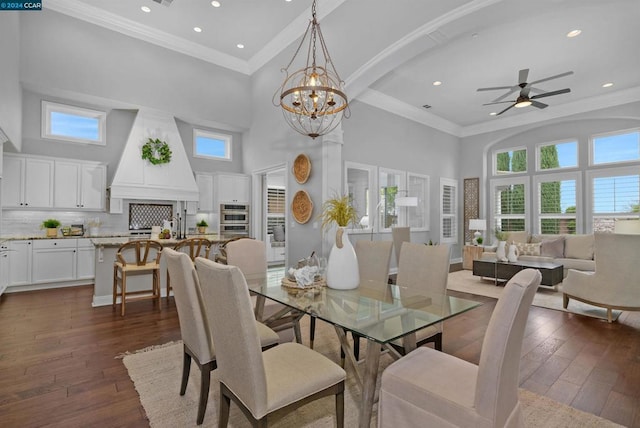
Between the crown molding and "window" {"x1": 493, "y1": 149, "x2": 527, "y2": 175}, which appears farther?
"window" {"x1": 493, "y1": 149, "x2": 527, "y2": 175}

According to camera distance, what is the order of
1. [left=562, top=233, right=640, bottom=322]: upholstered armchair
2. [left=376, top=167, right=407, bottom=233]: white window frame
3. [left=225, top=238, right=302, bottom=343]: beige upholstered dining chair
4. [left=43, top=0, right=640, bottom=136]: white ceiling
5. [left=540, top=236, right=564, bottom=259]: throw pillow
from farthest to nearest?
1. [left=376, top=167, right=407, bottom=233]: white window frame
2. [left=540, top=236, right=564, bottom=259]: throw pillow
3. [left=43, top=0, right=640, bottom=136]: white ceiling
4. [left=562, top=233, right=640, bottom=322]: upholstered armchair
5. [left=225, top=238, right=302, bottom=343]: beige upholstered dining chair

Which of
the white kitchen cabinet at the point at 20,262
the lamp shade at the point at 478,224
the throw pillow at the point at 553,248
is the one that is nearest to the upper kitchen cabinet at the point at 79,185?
the white kitchen cabinet at the point at 20,262

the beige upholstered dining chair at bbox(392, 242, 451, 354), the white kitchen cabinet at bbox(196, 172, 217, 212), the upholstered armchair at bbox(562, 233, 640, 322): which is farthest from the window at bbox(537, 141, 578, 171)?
the white kitchen cabinet at bbox(196, 172, 217, 212)

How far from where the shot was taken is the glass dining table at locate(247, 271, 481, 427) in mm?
1577

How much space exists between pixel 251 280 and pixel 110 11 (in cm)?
559

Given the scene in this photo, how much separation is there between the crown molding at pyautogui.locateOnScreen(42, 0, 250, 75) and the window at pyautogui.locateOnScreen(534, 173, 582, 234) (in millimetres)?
7485

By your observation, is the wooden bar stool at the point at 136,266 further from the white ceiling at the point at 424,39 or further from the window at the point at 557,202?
the window at the point at 557,202

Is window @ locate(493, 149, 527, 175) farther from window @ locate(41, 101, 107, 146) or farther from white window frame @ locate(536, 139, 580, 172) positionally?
window @ locate(41, 101, 107, 146)

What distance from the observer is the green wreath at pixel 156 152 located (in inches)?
235

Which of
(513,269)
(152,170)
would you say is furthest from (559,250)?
(152,170)

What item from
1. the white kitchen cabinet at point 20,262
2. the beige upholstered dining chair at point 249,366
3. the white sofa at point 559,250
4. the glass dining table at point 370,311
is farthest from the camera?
the white sofa at point 559,250

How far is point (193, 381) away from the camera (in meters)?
2.32

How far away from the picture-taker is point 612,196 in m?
6.71

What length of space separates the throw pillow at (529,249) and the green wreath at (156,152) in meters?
7.38
